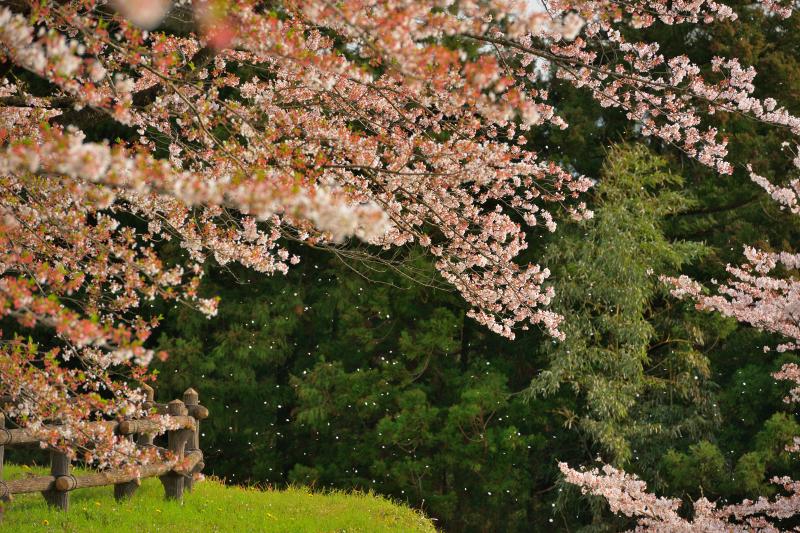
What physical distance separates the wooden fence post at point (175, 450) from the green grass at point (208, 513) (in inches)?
4.3

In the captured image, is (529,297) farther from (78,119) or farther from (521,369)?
(521,369)

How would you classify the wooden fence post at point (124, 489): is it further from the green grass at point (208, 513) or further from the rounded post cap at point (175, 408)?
the rounded post cap at point (175, 408)

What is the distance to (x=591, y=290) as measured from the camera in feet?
41.9

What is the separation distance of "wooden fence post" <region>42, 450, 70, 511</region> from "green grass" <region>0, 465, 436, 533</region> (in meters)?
0.09

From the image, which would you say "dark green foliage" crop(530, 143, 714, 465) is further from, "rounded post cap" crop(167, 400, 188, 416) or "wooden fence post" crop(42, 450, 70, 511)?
"wooden fence post" crop(42, 450, 70, 511)

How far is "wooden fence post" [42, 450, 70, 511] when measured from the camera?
7.58m

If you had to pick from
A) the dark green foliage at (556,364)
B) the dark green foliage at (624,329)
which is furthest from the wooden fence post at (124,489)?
the dark green foliage at (624,329)

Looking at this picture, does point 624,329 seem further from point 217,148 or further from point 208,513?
point 217,148

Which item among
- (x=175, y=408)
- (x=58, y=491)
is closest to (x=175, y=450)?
(x=175, y=408)

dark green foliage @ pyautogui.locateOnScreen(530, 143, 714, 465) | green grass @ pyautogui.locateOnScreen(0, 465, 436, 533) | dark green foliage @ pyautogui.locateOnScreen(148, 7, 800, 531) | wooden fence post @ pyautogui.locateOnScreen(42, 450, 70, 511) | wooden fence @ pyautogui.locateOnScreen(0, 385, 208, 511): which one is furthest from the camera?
dark green foliage @ pyautogui.locateOnScreen(148, 7, 800, 531)

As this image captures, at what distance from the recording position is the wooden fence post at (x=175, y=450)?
27.7 ft

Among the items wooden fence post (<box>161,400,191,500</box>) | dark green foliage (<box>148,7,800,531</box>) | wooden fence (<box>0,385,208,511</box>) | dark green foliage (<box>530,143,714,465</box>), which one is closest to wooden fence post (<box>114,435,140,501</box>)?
wooden fence (<box>0,385,208,511</box>)

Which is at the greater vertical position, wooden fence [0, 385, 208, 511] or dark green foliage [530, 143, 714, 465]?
dark green foliage [530, 143, 714, 465]

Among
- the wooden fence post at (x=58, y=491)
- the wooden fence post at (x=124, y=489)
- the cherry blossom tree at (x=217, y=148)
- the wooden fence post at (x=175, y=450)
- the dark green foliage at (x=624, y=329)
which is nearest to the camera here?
the cherry blossom tree at (x=217, y=148)
